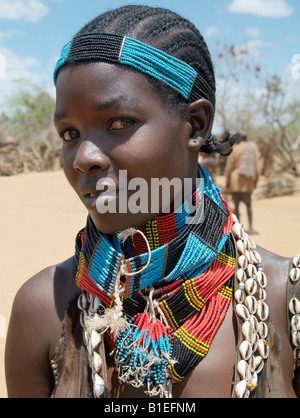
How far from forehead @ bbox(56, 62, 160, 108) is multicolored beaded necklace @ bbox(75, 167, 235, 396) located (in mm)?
395

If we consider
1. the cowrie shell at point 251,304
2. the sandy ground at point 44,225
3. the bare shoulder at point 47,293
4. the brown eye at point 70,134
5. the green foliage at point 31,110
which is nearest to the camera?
the brown eye at point 70,134

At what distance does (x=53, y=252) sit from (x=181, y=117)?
7661 millimetres

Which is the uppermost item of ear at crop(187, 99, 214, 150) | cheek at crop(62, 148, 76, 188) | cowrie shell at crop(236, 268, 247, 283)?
ear at crop(187, 99, 214, 150)

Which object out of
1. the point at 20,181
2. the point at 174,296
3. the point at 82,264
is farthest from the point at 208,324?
the point at 20,181

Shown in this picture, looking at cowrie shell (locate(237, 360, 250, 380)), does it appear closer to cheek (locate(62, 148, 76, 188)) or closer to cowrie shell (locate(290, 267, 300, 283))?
cowrie shell (locate(290, 267, 300, 283))

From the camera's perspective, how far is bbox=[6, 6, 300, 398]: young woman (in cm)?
122

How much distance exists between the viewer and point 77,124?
1238 millimetres

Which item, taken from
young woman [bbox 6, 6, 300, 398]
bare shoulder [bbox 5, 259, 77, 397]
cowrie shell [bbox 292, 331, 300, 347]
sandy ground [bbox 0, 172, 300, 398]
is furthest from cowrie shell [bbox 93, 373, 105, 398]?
sandy ground [bbox 0, 172, 300, 398]

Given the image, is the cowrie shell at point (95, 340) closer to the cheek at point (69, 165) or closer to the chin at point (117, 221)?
the chin at point (117, 221)

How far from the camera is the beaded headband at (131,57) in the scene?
4.01 ft

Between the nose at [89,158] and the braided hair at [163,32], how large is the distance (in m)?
0.25

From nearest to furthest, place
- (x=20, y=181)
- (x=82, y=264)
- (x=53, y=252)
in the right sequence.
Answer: (x=82, y=264) < (x=53, y=252) < (x=20, y=181)

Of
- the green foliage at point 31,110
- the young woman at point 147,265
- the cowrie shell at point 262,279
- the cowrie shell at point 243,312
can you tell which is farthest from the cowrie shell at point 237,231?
the green foliage at point 31,110

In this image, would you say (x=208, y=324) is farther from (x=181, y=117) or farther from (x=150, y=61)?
(x=150, y=61)
